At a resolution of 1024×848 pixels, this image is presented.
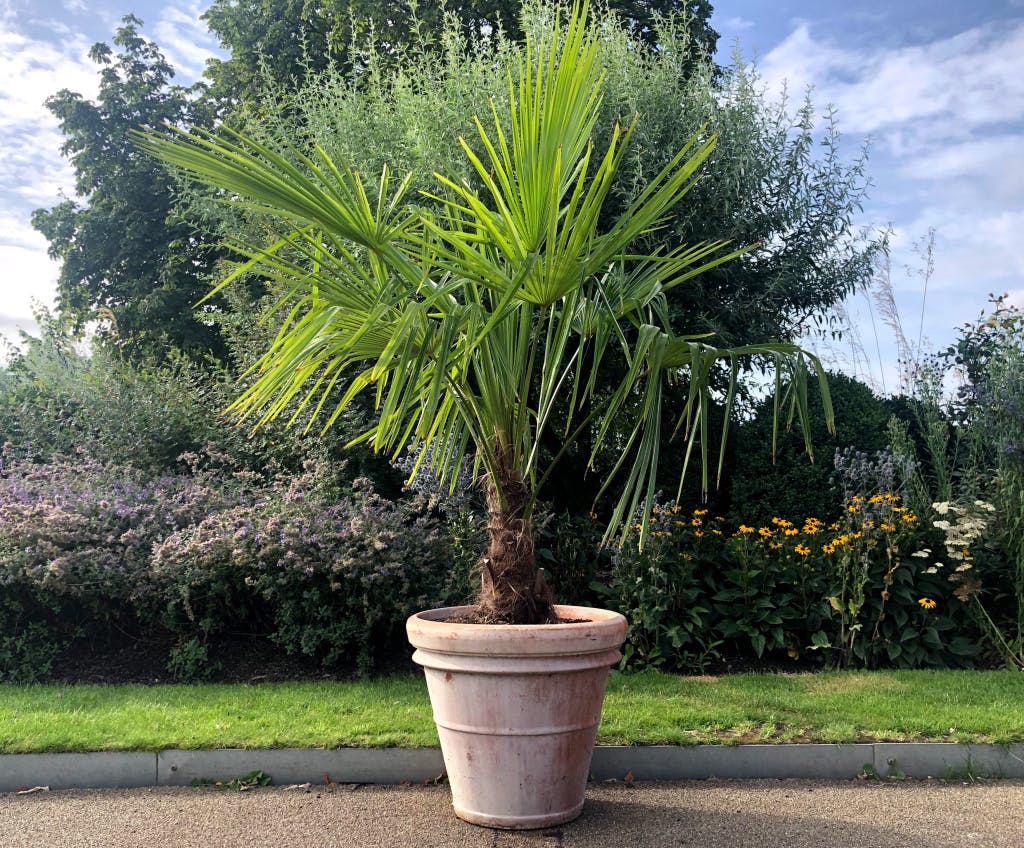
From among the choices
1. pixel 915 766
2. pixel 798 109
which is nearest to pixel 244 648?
pixel 915 766

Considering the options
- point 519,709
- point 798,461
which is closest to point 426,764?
point 519,709

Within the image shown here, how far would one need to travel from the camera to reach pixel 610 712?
4258 mm

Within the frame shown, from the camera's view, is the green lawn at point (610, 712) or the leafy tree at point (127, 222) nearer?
the green lawn at point (610, 712)

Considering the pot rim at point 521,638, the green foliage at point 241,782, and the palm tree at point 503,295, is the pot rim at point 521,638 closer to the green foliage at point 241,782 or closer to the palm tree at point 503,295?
the palm tree at point 503,295

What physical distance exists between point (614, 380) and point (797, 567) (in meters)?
2.26

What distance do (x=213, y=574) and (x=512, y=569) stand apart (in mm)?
2718

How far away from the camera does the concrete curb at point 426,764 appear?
376 cm

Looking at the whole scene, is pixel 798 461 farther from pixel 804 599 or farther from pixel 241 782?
pixel 241 782

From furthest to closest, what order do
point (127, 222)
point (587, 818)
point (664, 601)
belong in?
point (127, 222)
point (664, 601)
point (587, 818)

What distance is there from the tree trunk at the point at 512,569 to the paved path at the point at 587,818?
800mm

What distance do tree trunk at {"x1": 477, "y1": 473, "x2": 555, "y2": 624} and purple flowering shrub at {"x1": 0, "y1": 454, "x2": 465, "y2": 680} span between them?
1.90 metres

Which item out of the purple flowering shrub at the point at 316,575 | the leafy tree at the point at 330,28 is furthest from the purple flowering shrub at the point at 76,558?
the leafy tree at the point at 330,28

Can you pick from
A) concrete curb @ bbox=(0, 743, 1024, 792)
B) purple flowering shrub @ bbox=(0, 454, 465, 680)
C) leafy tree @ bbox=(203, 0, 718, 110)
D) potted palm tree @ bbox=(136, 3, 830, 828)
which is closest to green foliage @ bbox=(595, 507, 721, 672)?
purple flowering shrub @ bbox=(0, 454, 465, 680)

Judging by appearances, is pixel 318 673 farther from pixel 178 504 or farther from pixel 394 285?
pixel 394 285
